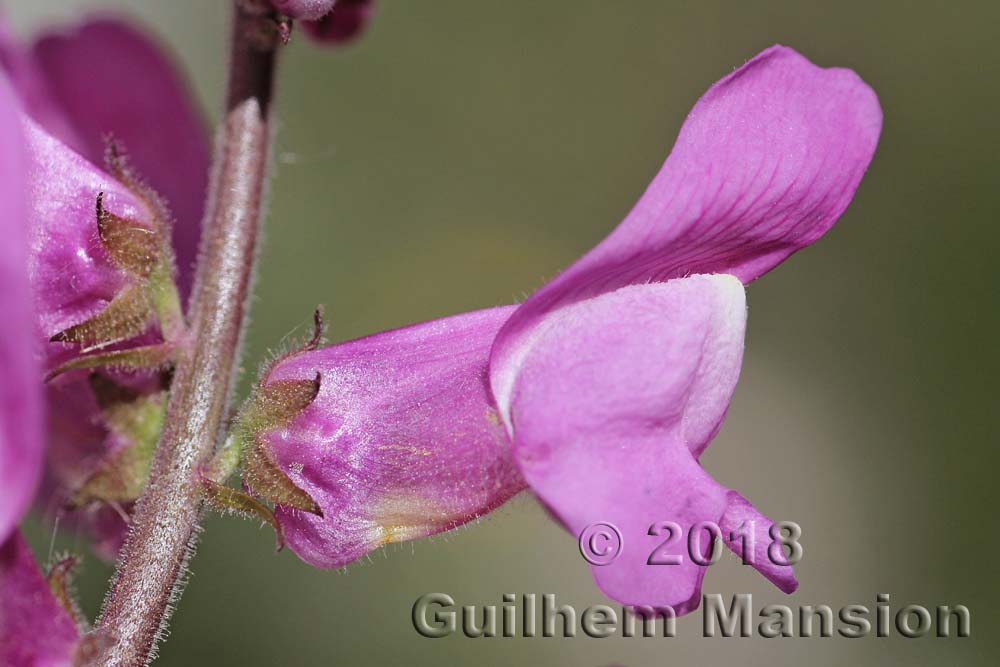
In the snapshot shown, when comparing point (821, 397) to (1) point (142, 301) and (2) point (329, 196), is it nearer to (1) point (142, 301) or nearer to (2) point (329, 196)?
(2) point (329, 196)

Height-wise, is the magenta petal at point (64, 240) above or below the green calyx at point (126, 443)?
above

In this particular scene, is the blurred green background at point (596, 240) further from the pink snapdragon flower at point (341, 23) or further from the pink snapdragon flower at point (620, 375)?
the pink snapdragon flower at point (620, 375)

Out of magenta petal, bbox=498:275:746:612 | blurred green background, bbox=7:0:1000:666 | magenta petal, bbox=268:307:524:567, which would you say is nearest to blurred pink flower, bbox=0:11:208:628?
magenta petal, bbox=268:307:524:567

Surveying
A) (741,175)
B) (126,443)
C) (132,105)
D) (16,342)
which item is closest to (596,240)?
(132,105)

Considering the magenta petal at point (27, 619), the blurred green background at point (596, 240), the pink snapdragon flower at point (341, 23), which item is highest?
the blurred green background at point (596, 240)

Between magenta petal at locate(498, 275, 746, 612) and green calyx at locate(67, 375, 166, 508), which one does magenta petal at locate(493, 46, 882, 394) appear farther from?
green calyx at locate(67, 375, 166, 508)

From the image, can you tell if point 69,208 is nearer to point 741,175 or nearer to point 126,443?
point 126,443

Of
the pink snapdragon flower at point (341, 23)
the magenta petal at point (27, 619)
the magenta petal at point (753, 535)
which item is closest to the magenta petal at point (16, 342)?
the magenta petal at point (27, 619)
